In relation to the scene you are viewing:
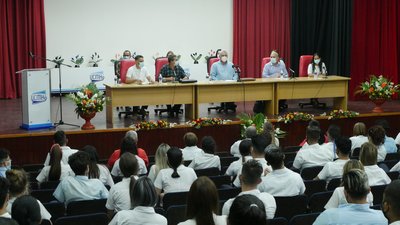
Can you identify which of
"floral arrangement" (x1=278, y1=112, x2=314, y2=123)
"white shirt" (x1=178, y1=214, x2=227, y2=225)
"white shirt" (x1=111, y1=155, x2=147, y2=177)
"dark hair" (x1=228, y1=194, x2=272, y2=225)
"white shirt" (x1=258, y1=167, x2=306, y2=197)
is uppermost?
"dark hair" (x1=228, y1=194, x2=272, y2=225)

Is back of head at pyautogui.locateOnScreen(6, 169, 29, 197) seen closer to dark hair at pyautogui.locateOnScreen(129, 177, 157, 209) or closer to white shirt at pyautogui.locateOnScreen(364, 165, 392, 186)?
dark hair at pyautogui.locateOnScreen(129, 177, 157, 209)

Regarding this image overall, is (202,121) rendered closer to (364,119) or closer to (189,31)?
(364,119)

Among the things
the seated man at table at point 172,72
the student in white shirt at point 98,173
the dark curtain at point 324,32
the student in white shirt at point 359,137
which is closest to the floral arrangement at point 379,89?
the dark curtain at point 324,32

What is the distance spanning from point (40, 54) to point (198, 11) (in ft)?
14.3

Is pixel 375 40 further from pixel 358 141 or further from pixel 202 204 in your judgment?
pixel 202 204

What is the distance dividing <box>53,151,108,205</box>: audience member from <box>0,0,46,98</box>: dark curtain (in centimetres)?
1008

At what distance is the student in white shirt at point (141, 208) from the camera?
424 cm

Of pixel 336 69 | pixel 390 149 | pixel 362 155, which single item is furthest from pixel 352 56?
pixel 362 155

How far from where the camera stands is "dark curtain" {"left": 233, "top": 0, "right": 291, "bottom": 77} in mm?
17109

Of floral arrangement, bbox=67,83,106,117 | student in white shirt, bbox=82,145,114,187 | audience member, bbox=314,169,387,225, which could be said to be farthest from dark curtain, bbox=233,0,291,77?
audience member, bbox=314,169,387,225

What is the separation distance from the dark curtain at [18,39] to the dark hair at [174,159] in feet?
33.5

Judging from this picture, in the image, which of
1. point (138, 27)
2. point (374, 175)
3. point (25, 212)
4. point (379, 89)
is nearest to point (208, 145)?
point (374, 175)

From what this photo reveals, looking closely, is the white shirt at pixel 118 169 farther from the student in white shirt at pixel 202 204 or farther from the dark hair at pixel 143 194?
the student in white shirt at pixel 202 204

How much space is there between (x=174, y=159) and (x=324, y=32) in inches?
430
